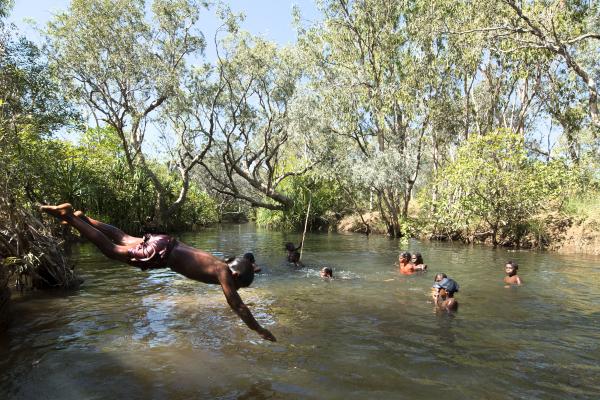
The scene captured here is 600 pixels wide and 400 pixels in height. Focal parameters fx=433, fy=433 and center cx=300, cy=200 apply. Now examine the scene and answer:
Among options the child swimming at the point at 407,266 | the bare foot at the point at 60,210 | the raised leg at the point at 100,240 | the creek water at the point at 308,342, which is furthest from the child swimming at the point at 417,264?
the bare foot at the point at 60,210

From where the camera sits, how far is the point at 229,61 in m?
26.9

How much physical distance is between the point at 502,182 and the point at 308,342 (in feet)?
53.5

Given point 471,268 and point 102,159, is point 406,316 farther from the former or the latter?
point 102,159

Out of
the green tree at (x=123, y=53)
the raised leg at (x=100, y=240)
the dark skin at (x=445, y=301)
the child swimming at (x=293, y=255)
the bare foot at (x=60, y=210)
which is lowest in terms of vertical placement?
the dark skin at (x=445, y=301)

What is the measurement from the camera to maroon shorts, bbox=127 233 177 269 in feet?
16.8

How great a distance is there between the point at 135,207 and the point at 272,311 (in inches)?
679

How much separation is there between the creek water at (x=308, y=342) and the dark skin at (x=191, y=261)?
1095 mm

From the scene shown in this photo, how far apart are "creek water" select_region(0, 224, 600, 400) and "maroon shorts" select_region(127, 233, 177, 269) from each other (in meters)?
1.51

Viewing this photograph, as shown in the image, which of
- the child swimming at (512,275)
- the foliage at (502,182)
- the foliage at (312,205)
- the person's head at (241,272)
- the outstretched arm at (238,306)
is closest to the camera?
the outstretched arm at (238,306)

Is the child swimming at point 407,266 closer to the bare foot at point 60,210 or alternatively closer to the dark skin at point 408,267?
the dark skin at point 408,267

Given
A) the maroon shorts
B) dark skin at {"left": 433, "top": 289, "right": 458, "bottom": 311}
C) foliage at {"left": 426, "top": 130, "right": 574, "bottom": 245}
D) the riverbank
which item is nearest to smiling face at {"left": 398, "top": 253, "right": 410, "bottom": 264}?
dark skin at {"left": 433, "top": 289, "right": 458, "bottom": 311}

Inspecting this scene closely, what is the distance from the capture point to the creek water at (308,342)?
17.2 feet

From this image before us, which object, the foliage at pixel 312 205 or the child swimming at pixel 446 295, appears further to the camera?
the foliage at pixel 312 205

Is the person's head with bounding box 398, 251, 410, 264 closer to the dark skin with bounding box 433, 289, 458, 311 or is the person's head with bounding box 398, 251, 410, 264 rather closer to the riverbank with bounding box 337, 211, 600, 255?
the dark skin with bounding box 433, 289, 458, 311
